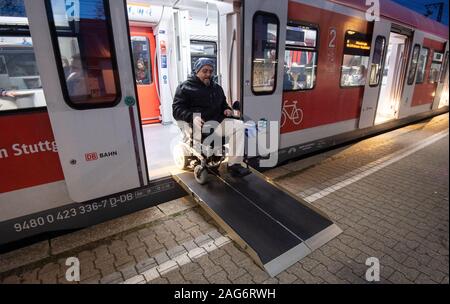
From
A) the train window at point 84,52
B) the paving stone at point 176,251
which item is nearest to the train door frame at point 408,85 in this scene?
the train window at point 84,52

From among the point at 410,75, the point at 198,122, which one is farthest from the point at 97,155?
the point at 410,75

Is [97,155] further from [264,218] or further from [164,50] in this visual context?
[164,50]

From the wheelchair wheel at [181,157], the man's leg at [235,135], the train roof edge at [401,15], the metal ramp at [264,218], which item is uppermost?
the train roof edge at [401,15]

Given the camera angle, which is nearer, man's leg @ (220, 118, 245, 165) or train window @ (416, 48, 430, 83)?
man's leg @ (220, 118, 245, 165)

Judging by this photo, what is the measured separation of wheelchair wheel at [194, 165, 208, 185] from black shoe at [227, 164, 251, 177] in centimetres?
48

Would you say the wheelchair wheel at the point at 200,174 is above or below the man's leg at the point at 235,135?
below

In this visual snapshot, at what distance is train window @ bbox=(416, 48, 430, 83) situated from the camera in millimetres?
7792

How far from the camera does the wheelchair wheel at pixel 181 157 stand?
11.9ft

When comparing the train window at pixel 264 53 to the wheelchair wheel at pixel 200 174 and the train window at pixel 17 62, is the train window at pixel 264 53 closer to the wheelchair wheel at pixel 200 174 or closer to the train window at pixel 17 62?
the wheelchair wheel at pixel 200 174

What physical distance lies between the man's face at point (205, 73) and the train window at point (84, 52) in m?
1.08

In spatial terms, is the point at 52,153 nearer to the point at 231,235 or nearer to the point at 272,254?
the point at 231,235

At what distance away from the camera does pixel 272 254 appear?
7.64 feet

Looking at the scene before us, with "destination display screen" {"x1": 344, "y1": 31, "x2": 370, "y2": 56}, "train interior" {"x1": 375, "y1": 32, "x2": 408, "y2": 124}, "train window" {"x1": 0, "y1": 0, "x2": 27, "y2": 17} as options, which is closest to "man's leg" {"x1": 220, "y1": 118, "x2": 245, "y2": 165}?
"train window" {"x1": 0, "y1": 0, "x2": 27, "y2": 17}

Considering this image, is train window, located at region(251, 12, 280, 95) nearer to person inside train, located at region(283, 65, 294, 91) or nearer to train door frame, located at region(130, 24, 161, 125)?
person inside train, located at region(283, 65, 294, 91)
